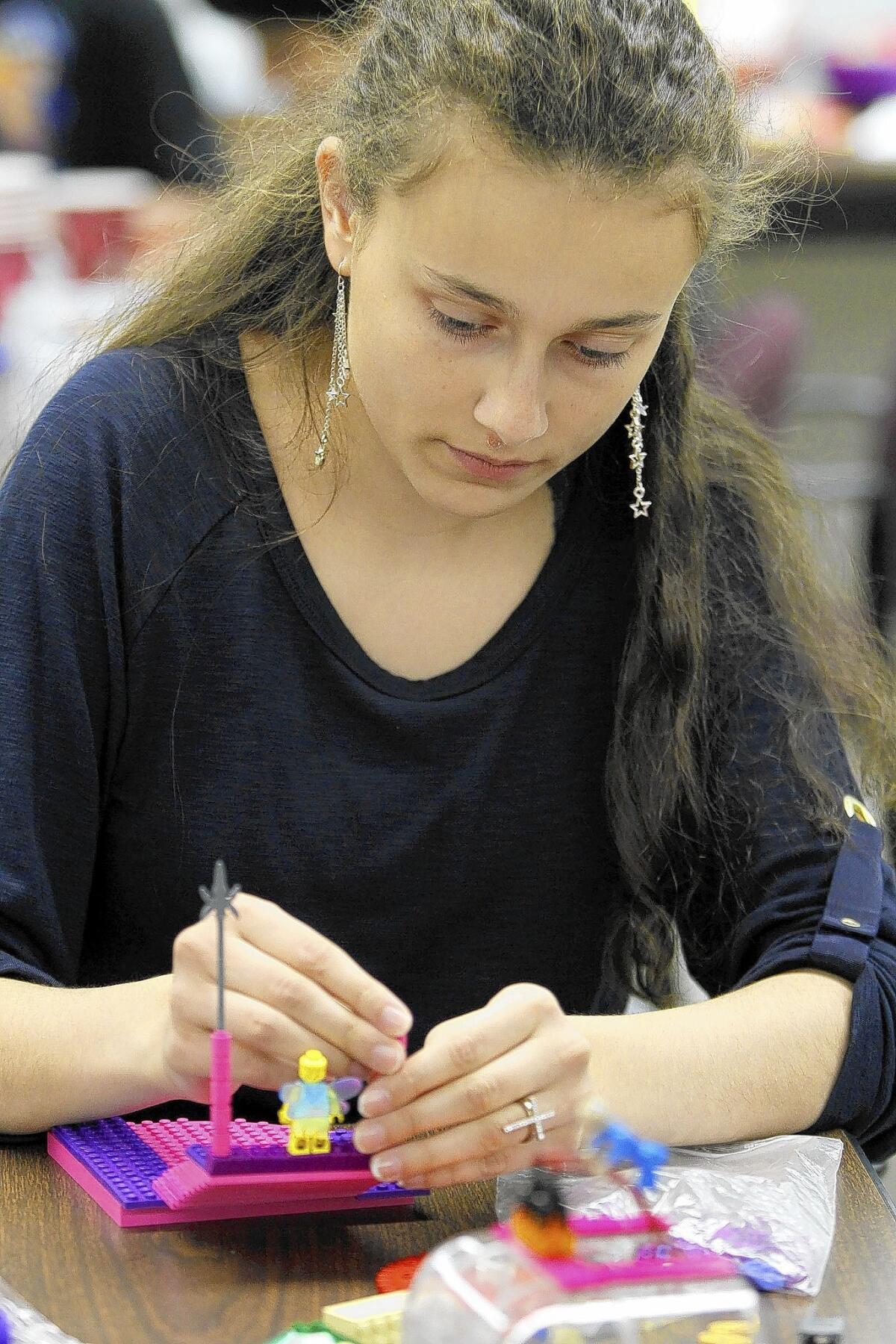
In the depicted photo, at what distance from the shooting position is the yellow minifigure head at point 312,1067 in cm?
78

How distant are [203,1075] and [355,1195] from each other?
100 millimetres

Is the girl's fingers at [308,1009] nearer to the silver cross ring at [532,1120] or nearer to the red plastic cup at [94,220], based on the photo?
the silver cross ring at [532,1120]

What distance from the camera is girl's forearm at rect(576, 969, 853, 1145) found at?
953 millimetres

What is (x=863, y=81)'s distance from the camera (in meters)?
3.66

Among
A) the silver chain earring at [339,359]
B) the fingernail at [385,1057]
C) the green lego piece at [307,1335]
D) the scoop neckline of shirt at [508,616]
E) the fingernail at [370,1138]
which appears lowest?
the green lego piece at [307,1335]

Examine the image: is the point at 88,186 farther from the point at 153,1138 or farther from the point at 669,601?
the point at 153,1138

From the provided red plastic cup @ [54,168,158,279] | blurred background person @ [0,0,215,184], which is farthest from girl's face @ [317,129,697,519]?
blurred background person @ [0,0,215,184]

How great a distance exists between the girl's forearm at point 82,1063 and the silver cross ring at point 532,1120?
0.66ft

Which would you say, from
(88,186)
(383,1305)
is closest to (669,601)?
(383,1305)

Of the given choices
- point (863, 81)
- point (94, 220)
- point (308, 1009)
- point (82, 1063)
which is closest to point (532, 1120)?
point (308, 1009)

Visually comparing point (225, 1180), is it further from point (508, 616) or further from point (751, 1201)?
point (508, 616)

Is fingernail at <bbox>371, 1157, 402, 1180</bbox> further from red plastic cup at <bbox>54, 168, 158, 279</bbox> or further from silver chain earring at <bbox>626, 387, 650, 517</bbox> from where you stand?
red plastic cup at <bbox>54, 168, 158, 279</bbox>

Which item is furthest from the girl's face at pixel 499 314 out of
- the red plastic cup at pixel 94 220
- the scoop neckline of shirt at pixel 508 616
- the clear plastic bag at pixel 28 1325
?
the red plastic cup at pixel 94 220

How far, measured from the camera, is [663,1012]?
101 cm
